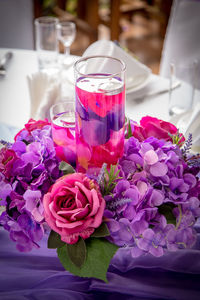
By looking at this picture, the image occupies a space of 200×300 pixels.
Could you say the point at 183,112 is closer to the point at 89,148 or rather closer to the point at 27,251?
the point at 89,148

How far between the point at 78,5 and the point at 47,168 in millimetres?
3830

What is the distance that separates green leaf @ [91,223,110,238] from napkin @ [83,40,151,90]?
0.86m

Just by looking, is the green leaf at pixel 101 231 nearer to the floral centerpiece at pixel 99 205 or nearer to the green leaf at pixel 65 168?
the floral centerpiece at pixel 99 205

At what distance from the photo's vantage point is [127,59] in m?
1.43

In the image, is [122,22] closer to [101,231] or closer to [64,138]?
[64,138]

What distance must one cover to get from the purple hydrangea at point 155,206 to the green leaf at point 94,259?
0.07ft

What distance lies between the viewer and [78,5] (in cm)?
419

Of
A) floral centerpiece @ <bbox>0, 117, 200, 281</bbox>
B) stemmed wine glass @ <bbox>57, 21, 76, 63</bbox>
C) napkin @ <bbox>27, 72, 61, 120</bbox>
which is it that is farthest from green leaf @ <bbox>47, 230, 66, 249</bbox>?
stemmed wine glass @ <bbox>57, 21, 76, 63</bbox>

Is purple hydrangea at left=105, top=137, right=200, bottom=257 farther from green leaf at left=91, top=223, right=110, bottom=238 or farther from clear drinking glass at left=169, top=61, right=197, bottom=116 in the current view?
clear drinking glass at left=169, top=61, right=197, bottom=116

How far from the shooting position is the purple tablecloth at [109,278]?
0.70 m

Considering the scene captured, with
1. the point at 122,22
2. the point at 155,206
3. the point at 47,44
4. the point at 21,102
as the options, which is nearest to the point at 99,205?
the point at 155,206

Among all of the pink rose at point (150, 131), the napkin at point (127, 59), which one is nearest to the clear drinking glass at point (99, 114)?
the pink rose at point (150, 131)

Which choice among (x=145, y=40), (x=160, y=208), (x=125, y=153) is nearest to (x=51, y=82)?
(x=125, y=153)

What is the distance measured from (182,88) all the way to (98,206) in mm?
937
